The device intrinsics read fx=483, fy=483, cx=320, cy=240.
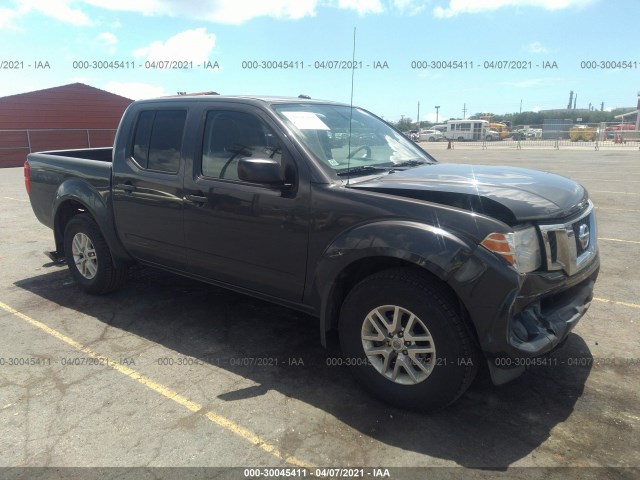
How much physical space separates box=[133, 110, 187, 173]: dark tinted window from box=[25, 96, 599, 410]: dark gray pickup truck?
0.02 m

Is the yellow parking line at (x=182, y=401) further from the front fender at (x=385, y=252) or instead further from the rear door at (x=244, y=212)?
the rear door at (x=244, y=212)

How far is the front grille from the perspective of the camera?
8.93 ft

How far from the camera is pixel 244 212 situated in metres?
3.52

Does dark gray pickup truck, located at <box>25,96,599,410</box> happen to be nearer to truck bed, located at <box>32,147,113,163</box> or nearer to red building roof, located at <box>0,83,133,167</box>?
truck bed, located at <box>32,147,113,163</box>

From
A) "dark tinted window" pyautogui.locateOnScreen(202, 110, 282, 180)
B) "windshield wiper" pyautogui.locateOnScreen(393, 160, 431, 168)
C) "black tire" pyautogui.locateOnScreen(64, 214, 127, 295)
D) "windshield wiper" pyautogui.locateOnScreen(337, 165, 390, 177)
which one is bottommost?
"black tire" pyautogui.locateOnScreen(64, 214, 127, 295)

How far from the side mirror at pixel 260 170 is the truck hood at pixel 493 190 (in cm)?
51

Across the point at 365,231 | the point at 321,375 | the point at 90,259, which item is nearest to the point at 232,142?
the point at 365,231

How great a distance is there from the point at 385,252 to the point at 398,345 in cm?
58

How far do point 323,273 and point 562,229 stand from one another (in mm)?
1454

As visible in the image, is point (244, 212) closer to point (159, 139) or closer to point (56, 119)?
point (159, 139)

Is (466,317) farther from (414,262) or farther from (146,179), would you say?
(146,179)

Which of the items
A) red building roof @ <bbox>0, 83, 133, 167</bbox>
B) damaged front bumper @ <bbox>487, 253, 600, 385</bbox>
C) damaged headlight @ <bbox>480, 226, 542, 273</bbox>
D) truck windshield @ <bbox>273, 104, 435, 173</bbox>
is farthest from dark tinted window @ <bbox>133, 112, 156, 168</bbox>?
red building roof @ <bbox>0, 83, 133, 167</bbox>

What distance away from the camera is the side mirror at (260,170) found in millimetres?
3115

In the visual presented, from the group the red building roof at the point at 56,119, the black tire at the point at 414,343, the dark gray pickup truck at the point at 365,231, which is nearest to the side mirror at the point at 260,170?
the dark gray pickup truck at the point at 365,231
